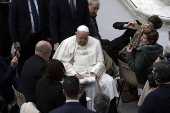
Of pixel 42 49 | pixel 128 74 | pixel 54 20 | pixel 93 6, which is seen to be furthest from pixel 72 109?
pixel 93 6

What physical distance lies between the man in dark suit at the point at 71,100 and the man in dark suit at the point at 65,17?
2359 mm

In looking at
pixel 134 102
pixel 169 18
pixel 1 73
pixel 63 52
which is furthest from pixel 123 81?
pixel 169 18

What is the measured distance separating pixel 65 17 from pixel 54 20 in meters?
0.18

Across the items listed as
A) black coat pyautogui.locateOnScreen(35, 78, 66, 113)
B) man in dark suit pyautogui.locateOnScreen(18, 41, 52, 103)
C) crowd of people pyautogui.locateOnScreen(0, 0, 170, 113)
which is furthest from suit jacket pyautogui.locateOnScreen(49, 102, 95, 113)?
man in dark suit pyautogui.locateOnScreen(18, 41, 52, 103)

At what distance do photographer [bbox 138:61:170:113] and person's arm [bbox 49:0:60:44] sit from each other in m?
2.42

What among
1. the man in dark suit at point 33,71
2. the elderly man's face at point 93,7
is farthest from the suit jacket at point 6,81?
the elderly man's face at point 93,7

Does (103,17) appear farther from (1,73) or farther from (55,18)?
(1,73)

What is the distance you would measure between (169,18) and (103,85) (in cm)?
350

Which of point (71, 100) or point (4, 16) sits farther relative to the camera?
point (4, 16)

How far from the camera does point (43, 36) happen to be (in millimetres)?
5805

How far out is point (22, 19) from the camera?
5.57 metres

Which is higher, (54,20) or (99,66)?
(54,20)

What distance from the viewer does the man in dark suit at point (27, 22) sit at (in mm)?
5492

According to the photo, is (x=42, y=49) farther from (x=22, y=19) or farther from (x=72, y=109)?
(x=72, y=109)
